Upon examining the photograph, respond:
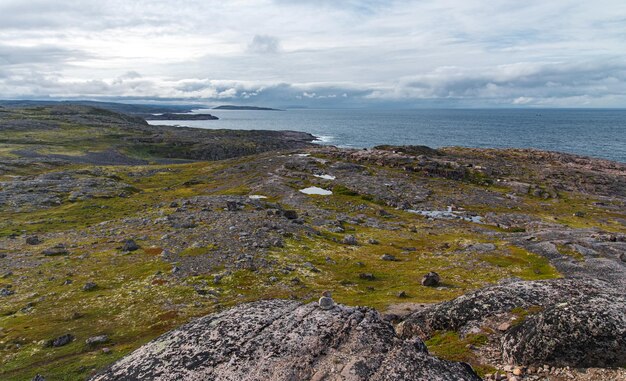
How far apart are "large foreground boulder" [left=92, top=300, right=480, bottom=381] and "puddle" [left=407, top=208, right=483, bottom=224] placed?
83526 millimetres

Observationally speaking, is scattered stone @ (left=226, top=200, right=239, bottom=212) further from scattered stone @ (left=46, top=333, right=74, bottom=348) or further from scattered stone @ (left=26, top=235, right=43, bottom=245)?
scattered stone @ (left=46, top=333, right=74, bottom=348)

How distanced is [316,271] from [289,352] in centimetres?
3731

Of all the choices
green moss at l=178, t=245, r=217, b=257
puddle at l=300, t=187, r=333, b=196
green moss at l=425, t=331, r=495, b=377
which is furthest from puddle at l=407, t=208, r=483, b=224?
green moss at l=425, t=331, r=495, b=377

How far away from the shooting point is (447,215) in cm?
10100

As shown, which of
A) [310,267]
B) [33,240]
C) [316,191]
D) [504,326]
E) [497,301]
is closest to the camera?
[504,326]

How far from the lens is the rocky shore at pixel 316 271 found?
1916cm

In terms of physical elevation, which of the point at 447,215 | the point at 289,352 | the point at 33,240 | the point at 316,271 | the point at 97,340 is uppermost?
the point at 289,352

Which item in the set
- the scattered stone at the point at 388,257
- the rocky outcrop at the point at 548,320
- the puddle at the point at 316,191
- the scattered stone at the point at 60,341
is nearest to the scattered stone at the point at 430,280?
the scattered stone at the point at 388,257

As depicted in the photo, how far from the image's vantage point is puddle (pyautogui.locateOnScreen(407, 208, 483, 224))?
98062 mm

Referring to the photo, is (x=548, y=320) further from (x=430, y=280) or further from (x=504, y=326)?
(x=430, y=280)

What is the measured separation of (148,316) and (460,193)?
10222 cm

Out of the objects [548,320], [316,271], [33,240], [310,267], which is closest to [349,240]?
[310,267]

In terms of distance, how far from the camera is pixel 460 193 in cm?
11994

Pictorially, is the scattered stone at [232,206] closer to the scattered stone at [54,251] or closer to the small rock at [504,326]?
the scattered stone at [54,251]
